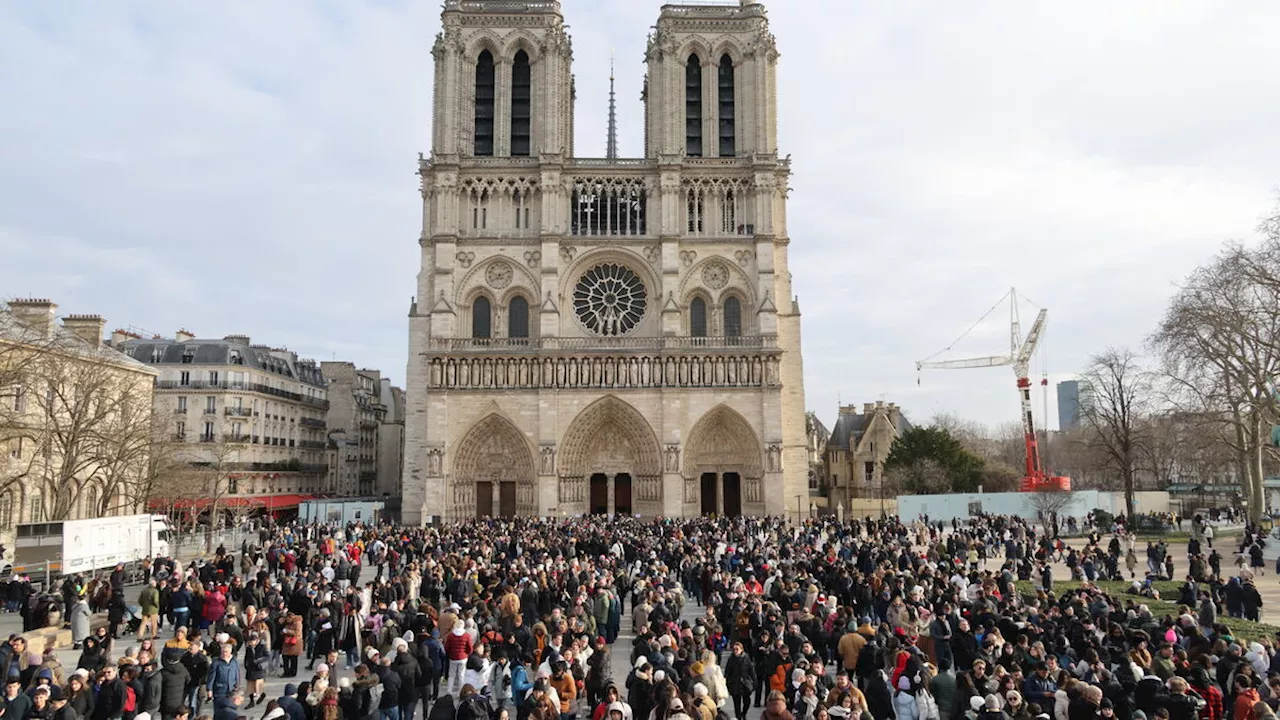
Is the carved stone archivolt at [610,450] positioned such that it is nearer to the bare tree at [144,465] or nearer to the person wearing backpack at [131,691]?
the bare tree at [144,465]

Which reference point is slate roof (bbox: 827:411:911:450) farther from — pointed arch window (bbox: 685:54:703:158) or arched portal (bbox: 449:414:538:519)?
arched portal (bbox: 449:414:538:519)

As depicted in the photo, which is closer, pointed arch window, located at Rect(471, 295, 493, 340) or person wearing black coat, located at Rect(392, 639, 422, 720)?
person wearing black coat, located at Rect(392, 639, 422, 720)

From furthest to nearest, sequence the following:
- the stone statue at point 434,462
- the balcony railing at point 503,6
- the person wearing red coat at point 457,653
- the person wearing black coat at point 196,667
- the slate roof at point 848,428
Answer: the slate roof at point 848,428 → the balcony railing at point 503,6 → the stone statue at point 434,462 → the person wearing red coat at point 457,653 → the person wearing black coat at point 196,667

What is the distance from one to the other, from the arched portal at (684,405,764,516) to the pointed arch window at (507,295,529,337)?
886 cm

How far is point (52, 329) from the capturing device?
2689 centimetres

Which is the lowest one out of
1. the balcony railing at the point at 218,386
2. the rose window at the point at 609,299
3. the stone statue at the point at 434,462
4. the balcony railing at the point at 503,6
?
the stone statue at the point at 434,462

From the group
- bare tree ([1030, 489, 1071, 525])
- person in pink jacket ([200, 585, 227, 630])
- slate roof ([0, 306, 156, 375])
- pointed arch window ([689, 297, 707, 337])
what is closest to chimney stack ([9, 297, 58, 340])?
slate roof ([0, 306, 156, 375])

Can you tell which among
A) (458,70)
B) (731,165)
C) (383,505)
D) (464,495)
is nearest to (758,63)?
(731,165)

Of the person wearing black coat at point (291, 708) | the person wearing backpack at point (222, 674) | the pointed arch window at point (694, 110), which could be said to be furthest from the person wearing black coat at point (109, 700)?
the pointed arch window at point (694, 110)

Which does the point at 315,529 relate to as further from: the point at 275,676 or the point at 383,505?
the point at 275,676

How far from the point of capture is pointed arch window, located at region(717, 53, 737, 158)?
4112 centimetres

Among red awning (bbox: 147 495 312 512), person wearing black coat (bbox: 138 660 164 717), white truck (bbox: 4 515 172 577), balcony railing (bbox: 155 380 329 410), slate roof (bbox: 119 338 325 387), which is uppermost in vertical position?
slate roof (bbox: 119 338 325 387)

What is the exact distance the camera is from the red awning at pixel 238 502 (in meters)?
35.9

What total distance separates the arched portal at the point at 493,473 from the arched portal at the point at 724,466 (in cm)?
692
